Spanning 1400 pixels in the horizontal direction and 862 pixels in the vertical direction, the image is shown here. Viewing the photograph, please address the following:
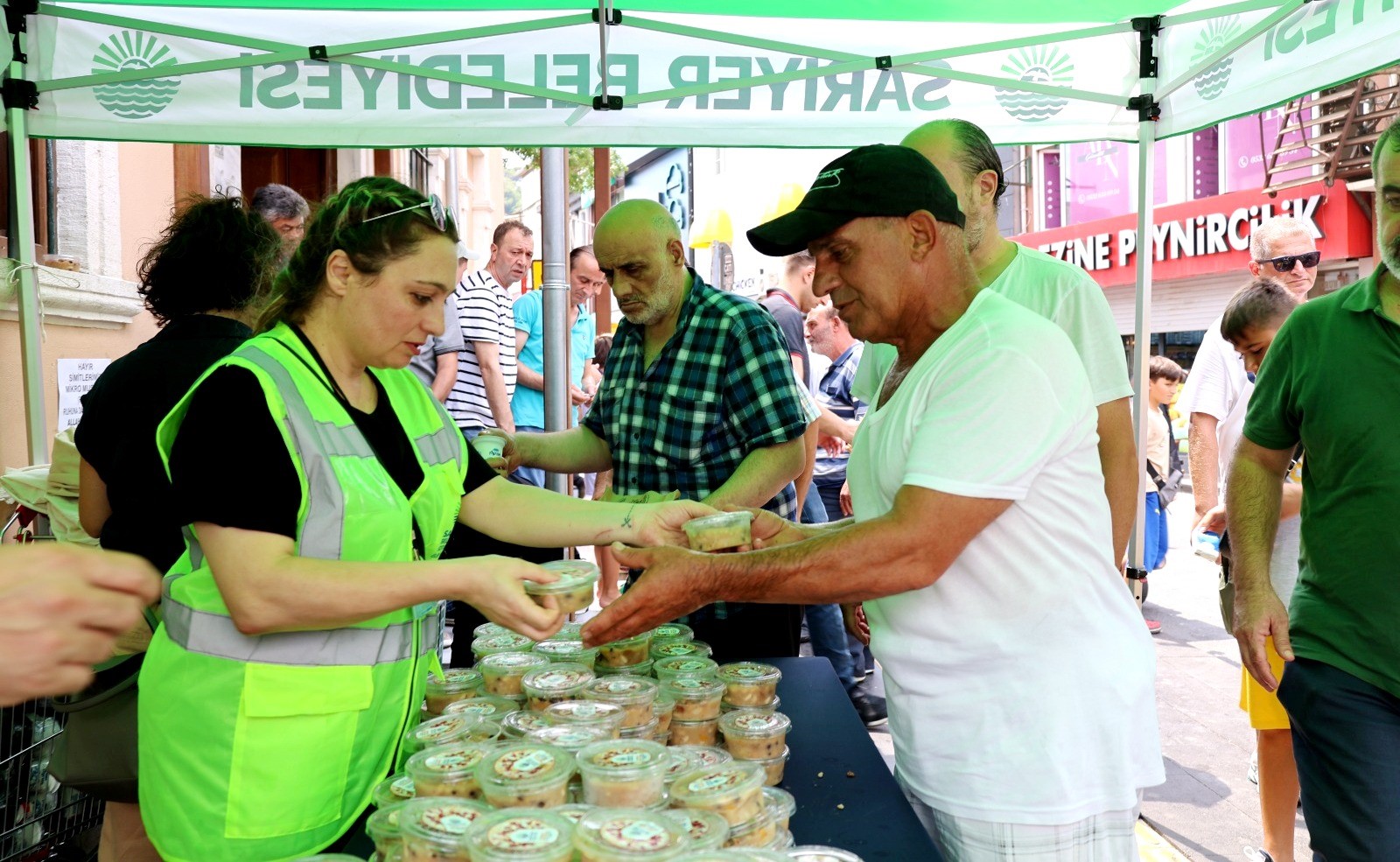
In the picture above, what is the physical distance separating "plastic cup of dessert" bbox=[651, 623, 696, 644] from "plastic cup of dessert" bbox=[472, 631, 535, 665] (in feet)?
1.01

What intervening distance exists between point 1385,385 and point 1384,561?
0.42 meters

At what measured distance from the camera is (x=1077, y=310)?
2918mm

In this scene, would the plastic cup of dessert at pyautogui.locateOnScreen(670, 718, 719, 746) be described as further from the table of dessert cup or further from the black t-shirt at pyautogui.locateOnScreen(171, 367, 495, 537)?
the black t-shirt at pyautogui.locateOnScreen(171, 367, 495, 537)

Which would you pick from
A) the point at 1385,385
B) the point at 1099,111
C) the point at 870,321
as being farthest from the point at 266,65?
the point at 1385,385

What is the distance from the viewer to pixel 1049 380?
5.69ft

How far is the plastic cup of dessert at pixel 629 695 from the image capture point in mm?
1927

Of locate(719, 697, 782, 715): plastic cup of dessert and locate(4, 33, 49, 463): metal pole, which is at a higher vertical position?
locate(4, 33, 49, 463): metal pole

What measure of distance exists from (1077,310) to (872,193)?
52.4 inches

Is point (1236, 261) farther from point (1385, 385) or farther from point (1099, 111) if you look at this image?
point (1385, 385)

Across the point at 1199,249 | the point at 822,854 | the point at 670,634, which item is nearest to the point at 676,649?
the point at 670,634

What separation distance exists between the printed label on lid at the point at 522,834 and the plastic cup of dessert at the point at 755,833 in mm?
276

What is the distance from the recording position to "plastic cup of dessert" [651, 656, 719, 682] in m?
2.16

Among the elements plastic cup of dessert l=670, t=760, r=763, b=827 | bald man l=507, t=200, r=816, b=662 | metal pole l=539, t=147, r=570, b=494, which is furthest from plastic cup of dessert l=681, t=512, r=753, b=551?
metal pole l=539, t=147, r=570, b=494

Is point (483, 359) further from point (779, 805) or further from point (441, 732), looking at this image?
point (779, 805)
